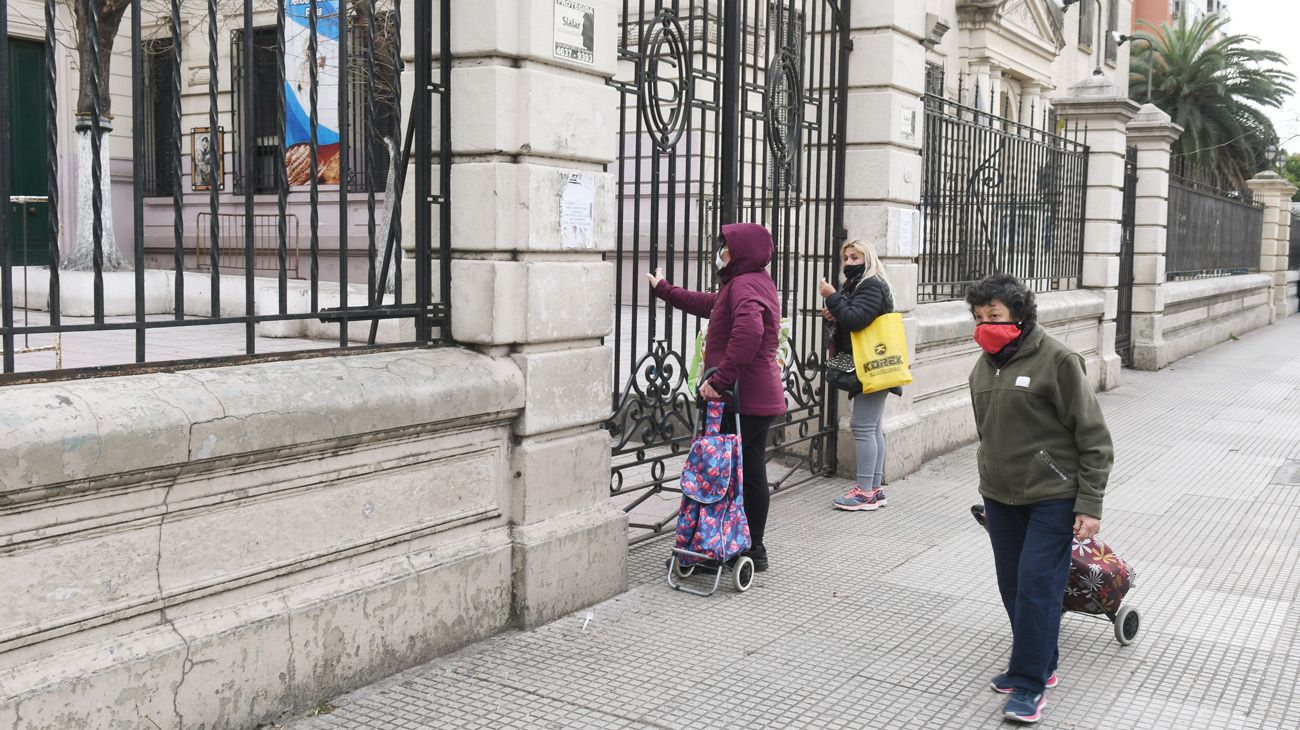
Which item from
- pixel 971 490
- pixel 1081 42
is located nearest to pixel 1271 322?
pixel 1081 42

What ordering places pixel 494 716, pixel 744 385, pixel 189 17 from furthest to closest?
pixel 189 17 < pixel 744 385 < pixel 494 716

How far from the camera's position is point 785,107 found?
792 centimetres

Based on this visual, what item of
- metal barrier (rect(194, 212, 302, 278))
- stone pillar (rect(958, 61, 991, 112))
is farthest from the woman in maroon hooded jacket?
stone pillar (rect(958, 61, 991, 112))

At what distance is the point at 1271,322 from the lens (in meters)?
27.7

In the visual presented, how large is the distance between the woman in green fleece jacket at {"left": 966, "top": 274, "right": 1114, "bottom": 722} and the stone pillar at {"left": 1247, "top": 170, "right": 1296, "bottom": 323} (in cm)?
2635

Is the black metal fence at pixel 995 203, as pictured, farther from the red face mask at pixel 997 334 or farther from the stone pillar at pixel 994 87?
the stone pillar at pixel 994 87

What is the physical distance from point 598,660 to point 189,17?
1759 cm

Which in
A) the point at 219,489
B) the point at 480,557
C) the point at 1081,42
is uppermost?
the point at 1081,42

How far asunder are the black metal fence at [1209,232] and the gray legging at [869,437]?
11.6 meters

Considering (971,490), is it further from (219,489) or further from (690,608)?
(219,489)

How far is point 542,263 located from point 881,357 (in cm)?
314

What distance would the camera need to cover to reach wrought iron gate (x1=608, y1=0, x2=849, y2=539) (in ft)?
20.9

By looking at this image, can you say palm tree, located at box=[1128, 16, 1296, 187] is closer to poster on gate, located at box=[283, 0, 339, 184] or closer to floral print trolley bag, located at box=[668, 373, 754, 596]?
poster on gate, located at box=[283, 0, 339, 184]

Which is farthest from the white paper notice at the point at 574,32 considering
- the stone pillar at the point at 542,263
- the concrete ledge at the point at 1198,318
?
the concrete ledge at the point at 1198,318
